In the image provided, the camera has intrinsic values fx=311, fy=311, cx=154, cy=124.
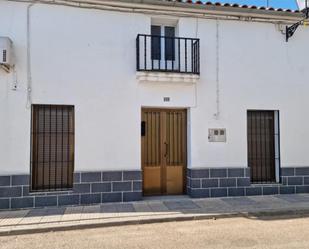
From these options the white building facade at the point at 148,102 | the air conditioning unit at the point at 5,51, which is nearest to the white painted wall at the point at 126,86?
the white building facade at the point at 148,102

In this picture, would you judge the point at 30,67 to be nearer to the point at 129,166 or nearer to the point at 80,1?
the point at 80,1

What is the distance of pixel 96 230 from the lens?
5836mm

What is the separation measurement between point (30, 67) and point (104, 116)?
2023mm

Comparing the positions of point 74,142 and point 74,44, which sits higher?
point 74,44

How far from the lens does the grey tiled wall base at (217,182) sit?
7.97 m

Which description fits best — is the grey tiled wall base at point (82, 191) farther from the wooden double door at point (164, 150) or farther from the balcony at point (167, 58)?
the balcony at point (167, 58)

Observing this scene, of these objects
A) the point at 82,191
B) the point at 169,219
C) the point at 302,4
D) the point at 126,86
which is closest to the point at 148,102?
the point at 126,86

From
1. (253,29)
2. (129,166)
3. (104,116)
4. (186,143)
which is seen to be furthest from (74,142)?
(253,29)

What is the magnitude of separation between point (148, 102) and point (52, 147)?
2.55m

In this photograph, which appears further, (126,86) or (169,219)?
(126,86)

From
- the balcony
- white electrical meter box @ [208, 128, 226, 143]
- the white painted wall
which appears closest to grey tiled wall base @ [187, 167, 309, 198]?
the white painted wall

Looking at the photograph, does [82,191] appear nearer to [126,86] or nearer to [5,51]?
[126,86]

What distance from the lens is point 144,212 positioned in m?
6.71

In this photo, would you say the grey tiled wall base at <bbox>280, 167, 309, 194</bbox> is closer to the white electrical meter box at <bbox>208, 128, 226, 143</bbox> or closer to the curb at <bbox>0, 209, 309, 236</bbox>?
the curb at <bbox>0, 209, 309, 236</bbox>
